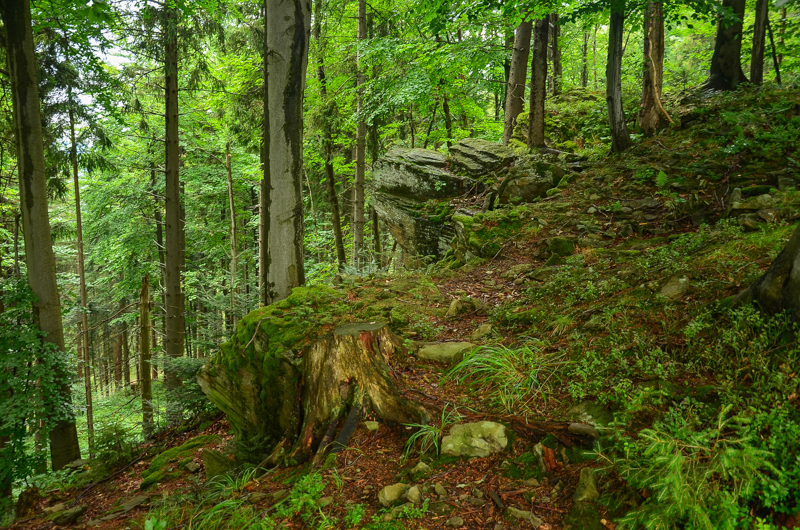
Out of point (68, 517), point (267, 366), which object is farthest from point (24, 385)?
point (267, 366)

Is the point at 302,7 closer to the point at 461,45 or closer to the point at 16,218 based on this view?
the point at 461,45

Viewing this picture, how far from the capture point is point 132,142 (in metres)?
16.5

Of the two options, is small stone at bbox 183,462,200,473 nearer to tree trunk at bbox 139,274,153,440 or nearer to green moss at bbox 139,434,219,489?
green moss at bbox 139,434,219,489

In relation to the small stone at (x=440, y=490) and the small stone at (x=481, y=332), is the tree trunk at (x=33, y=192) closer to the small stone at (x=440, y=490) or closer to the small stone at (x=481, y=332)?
the small stone at (x=481, y=332)

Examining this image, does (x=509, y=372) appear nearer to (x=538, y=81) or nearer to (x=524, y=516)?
(x=524, y=516)

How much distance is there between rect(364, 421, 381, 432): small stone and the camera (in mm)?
3301

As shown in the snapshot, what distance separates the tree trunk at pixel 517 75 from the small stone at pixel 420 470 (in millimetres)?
10248

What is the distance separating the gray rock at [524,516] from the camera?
7.10 feet

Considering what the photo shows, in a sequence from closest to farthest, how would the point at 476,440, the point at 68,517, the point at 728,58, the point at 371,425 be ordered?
the point at 476,440 → the point at 371,425 → the point at 68,517 → the point at 728,58

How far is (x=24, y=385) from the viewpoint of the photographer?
7.01 m

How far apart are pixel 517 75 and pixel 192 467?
1171cm

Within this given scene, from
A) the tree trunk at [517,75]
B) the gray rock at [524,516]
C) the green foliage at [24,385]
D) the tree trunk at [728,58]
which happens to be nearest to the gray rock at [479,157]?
the tree trunk at [517,75]

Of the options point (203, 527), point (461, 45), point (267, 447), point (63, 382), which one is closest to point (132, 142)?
point (63, 382)

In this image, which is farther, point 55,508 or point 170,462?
point 170,462
